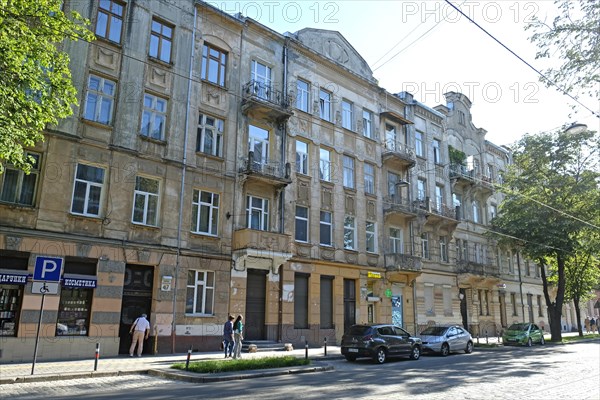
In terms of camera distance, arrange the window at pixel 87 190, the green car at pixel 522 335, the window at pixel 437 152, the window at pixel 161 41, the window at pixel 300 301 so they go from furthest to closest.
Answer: the window at pixel 437 152, the green car at pixel 522 335, the window at pixel 300 301, the window at pixel 161 41, the window at pixel 87 190

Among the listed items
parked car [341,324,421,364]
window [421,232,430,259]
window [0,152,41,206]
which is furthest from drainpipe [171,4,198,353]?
window [421,232,430,259]

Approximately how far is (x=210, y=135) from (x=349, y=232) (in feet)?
35.3

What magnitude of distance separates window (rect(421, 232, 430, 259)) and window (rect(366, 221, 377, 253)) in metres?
5.62

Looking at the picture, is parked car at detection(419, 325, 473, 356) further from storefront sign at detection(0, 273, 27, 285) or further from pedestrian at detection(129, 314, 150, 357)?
storefront sign at detection(0, 273, 27, 285)

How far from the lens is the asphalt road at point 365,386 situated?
10.5m

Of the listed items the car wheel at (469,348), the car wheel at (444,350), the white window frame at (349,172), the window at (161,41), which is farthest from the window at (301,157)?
the car wheel at (469,348)

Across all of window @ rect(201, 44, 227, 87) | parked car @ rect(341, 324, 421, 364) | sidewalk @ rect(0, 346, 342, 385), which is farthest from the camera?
window @ rect(201, 44, 227, 87)

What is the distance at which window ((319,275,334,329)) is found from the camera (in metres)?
25.7

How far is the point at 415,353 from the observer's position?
2045 cm

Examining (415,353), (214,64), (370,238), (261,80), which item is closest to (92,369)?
(415,353)

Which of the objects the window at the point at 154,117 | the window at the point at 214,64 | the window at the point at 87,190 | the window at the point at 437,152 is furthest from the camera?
the window at the point at 437,152

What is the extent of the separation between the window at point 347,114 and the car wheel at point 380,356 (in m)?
15.3

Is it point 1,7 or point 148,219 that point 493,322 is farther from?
point 1,7

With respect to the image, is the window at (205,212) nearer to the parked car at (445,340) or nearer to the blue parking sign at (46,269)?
the blue parking sign at (46,269)
